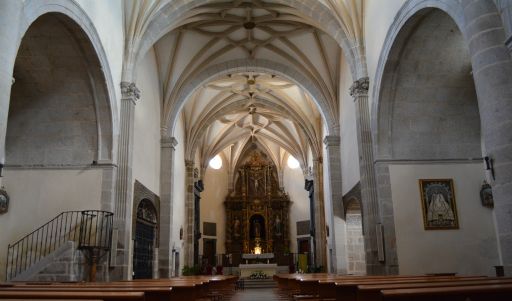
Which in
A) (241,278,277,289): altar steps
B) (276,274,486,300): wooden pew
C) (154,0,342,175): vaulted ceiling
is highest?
(154,0,342,175): vaulted ceiling

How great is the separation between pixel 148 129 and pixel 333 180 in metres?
6.85

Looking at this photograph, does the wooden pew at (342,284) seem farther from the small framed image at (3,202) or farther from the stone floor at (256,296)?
the small framed image at (3,202)

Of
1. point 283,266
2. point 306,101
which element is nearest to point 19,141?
point 306,101

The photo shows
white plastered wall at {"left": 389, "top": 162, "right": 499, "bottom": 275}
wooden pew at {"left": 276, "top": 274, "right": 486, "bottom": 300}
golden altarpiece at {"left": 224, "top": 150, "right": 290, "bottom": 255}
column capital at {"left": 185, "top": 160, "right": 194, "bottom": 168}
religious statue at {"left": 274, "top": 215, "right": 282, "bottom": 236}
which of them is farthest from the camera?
religious statue at {"left": 274, "top": 215, "right": 282, "bottom": 236}

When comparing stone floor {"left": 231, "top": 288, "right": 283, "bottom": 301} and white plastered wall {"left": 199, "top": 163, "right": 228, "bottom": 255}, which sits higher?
white plastered wall {"left": 199, "top": 163, "right": 228, "bottom": 255}

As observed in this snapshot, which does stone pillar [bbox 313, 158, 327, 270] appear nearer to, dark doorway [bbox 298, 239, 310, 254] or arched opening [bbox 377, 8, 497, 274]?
dark doorway [bbox 298, 239, 310, 254]

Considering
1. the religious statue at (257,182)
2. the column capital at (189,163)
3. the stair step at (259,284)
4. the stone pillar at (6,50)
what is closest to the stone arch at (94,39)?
the stone pillar at (6,50)

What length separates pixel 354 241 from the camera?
16.0 metres

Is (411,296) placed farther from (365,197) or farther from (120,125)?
(120,125)

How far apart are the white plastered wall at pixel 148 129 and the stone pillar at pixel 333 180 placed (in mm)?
6280

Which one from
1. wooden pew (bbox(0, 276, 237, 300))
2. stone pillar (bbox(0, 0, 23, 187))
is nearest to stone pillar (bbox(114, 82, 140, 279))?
wooden pew (bbox(0, 276, 237, 300))

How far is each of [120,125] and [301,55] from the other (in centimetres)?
792

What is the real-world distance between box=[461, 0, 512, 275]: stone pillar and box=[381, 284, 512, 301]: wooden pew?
7.68ft

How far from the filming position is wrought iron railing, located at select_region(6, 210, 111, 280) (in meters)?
10.4
